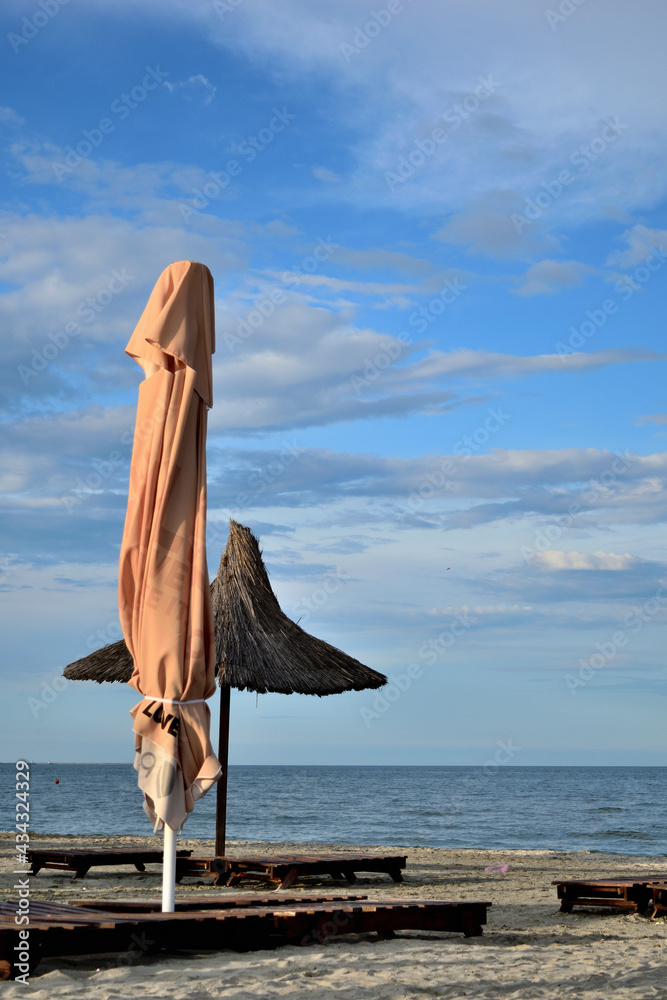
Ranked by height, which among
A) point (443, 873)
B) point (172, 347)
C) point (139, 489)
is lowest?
point (443, 873)

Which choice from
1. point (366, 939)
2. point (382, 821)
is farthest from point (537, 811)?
point (366, 939)

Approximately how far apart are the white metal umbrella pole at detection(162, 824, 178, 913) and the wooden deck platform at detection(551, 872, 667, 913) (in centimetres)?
347

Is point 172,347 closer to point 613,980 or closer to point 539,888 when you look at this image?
point 613,980

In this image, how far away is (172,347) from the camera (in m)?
4.97

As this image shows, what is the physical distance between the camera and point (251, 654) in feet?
30.5

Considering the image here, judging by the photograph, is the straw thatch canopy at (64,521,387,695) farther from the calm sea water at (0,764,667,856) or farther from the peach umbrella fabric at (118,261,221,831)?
the calm sea water at (0,764,667,856)

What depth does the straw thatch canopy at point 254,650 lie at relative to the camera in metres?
9.20

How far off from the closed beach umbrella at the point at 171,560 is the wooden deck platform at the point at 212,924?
0.31 m

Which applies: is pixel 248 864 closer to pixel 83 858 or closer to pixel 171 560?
pixel 83 858

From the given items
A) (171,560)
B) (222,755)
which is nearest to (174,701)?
(171,560)

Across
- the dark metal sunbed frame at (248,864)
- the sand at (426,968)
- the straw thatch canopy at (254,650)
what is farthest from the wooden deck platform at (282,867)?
the sand at (426,968)

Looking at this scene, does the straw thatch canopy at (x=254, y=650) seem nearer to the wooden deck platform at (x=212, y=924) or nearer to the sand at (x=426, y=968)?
the sand at (x=426, y=968)

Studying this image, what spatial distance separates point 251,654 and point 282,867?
6.86 ft

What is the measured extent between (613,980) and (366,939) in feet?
5.18
